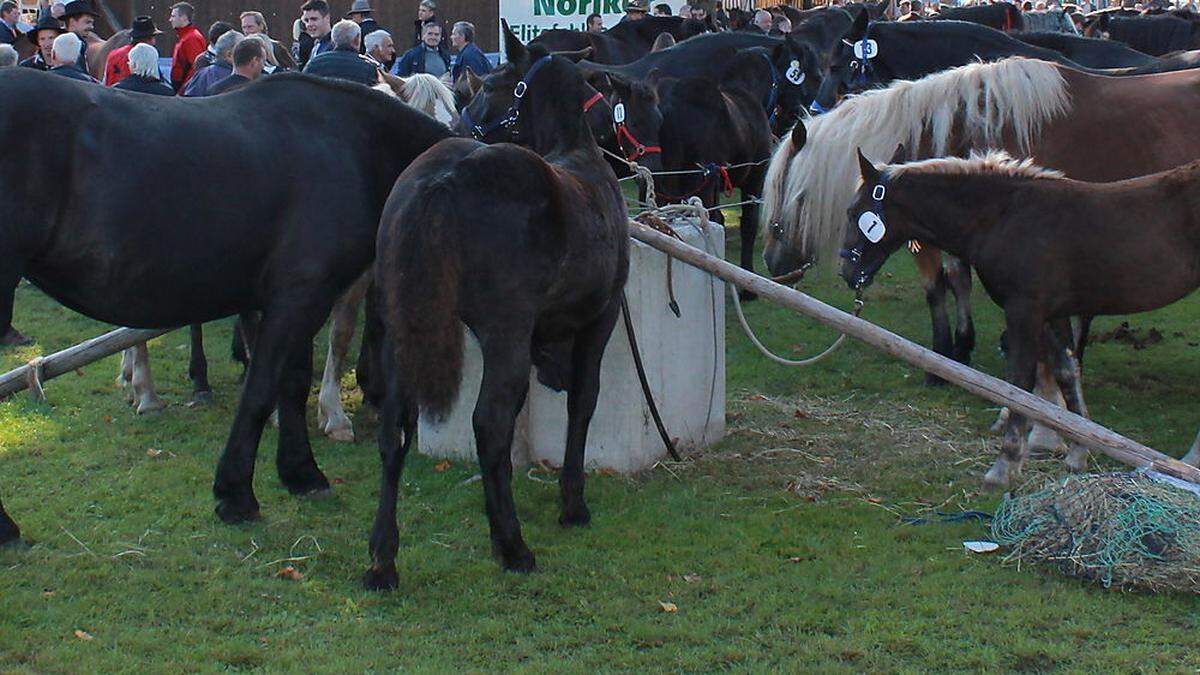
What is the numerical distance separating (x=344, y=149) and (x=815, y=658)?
317 cm

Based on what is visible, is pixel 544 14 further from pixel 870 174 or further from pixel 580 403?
pixel 580 403

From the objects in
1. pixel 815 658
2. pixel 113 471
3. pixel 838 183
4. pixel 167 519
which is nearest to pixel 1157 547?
pixel 815 658

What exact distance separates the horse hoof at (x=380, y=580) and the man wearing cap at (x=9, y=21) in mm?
11922

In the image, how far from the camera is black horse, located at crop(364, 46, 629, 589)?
5.08 m

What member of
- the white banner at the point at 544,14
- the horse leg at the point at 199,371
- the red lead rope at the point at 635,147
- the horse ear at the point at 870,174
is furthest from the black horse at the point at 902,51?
the white banner at the point at 544,14

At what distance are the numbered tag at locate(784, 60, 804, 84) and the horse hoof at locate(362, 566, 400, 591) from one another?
9.69m

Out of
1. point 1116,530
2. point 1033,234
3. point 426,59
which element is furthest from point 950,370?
point 426,59

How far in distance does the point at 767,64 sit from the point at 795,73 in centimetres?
35

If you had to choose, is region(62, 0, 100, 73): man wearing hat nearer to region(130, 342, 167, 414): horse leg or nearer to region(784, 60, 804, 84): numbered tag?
region(130, 342, 167, 414): horse leg

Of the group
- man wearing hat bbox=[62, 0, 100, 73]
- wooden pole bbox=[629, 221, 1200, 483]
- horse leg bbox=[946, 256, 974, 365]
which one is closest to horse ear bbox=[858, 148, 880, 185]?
wooden pole bbox=[629, 221, 1200, 483]

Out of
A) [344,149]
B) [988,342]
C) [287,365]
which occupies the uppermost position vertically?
[344,149]

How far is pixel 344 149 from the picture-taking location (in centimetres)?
623

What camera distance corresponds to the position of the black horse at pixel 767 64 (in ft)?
45.1

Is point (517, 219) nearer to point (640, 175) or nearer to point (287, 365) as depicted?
point (287, 365)
